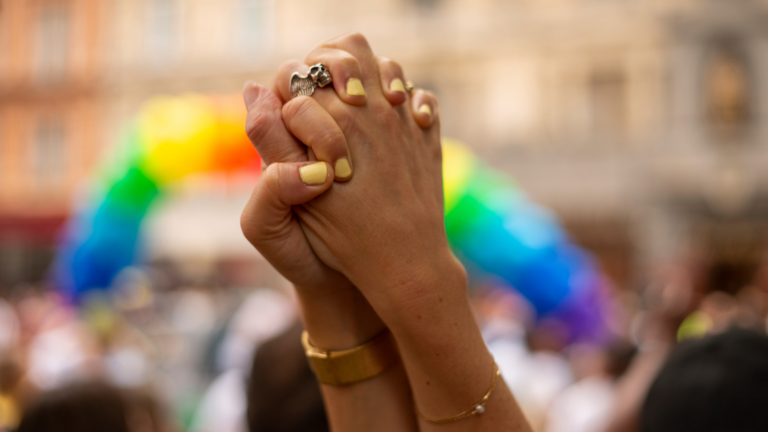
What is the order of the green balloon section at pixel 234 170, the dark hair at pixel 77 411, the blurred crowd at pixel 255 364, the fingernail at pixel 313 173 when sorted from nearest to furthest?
the fingernail at pixel 313 173 → the dark hair at pixel 77 411 → the blurred crowd at pixel 255 364 → the green balloon section at pixel 234 170

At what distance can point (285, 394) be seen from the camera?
1524 millimetres

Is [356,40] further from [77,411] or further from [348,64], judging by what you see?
[77,411]

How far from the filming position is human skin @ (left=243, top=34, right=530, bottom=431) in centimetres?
77

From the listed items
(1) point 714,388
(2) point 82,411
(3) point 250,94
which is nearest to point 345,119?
(3) point 250,94

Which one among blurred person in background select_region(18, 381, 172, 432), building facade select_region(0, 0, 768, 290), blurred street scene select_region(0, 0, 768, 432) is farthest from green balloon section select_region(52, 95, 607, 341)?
building facade select_region(0, 0, 768, 290)

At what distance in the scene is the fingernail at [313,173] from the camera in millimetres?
739

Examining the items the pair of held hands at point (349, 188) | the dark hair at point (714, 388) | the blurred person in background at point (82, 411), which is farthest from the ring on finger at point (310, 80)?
the blurred person in background at point (82, 411)

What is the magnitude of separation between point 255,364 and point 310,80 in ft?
3.47

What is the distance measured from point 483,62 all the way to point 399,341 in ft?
40.3

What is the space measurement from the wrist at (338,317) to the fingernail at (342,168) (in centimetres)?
19

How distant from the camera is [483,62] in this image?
12453 mm

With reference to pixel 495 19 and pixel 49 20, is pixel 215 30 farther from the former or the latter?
pixel 495 19

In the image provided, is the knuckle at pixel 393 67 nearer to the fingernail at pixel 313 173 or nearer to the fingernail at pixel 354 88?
the fingernail at pixel 354 88

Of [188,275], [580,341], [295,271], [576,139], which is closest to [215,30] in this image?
[188,275]
